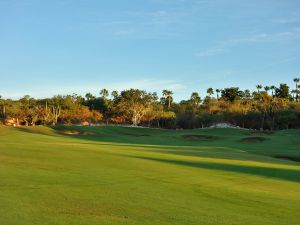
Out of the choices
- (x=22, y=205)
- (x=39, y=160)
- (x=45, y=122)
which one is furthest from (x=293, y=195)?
(x=45, y=122)

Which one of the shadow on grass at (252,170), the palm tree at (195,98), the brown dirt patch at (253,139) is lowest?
the shadow on grass at (252,170)

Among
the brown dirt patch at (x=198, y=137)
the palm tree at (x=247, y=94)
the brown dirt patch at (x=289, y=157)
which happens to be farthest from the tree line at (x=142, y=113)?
the brown dirt patch at (x=289, y=157)

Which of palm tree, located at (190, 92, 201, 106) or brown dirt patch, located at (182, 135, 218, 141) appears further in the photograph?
palm tree, located at (190, 92, 201, 106)

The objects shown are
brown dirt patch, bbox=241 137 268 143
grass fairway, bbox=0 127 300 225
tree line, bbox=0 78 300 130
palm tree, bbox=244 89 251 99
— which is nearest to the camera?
grass fairway, bbox=0 127 300 225

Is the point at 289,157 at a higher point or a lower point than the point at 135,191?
lower

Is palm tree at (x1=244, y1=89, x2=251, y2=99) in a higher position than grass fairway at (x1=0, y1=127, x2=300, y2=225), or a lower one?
higher

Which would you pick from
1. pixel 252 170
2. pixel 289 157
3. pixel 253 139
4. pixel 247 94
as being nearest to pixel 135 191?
pixel 252 170

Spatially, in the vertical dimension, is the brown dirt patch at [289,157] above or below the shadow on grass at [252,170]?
below

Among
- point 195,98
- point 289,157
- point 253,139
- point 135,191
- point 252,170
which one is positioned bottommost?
point 289,157

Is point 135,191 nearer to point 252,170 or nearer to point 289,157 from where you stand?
point 252,170

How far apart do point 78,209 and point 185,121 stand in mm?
101882

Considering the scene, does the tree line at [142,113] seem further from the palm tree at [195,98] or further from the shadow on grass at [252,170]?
the shadow on grass at [252,170]

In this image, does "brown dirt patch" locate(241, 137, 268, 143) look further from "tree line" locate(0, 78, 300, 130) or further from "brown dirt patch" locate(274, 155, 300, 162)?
"tree line" locate(0, 78, 300, 130)

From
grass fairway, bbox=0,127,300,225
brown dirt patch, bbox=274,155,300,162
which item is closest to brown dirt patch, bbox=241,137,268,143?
brown dirt patch, bbox=274,155,300,162
